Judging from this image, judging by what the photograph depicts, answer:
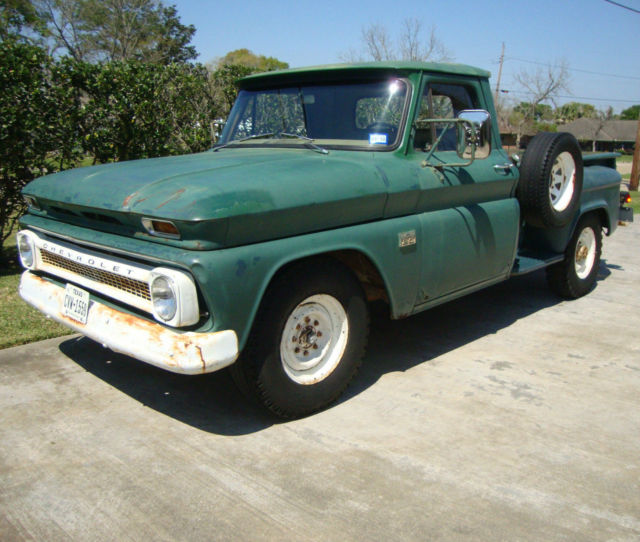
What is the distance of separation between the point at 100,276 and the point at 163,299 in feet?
2.14

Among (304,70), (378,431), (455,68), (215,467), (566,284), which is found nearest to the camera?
(215,467)

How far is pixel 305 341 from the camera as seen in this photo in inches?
132

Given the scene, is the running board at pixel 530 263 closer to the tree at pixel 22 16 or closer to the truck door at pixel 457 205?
the truck door at pixel 457 205

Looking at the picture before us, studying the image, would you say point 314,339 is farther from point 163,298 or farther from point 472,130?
point 472,130

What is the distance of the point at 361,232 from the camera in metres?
3.40

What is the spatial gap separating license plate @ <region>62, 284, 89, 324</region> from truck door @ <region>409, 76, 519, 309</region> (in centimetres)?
198

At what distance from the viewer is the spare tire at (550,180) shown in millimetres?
4551

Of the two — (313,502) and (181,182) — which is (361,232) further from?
(313,502)

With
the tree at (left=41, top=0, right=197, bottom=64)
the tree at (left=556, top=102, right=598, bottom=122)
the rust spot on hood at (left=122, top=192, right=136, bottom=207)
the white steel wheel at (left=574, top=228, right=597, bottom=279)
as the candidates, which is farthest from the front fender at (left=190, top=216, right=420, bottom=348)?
the tree at (left=556, top=102, right=598, bottom=122)

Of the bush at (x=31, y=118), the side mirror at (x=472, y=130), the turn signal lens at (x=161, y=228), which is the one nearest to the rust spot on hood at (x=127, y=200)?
the turn signal lens at (x=161, y=228)

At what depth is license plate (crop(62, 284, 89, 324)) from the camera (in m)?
3.27

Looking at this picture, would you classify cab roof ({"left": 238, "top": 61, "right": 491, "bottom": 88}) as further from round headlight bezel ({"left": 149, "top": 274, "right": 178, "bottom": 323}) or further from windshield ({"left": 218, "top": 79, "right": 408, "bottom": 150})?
round headlight bezel ({"left": 149, "top": 274, "right": 178, "bottom": 323})

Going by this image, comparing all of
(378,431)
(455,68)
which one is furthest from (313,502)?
(455,68)

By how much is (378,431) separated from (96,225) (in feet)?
6.18
